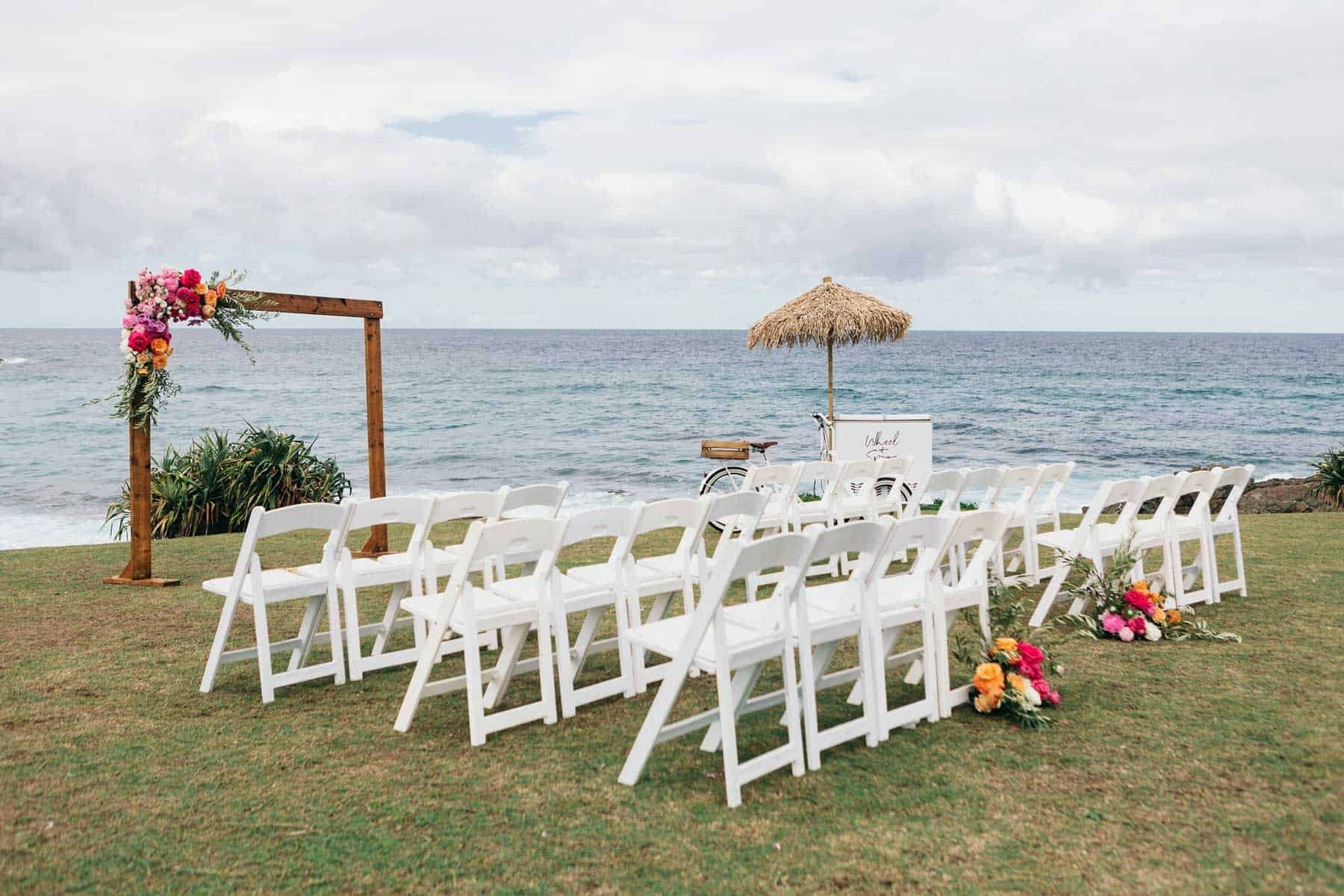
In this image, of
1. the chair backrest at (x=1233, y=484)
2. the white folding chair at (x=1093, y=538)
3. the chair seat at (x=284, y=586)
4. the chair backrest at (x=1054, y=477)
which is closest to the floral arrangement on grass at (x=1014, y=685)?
the white folding chair at (x=1093, y=538)

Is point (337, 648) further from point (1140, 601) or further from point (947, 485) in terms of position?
point (1140, 601)

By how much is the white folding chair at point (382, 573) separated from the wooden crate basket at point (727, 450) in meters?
4.09

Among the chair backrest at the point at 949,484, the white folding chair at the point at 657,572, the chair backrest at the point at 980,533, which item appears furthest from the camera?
the chair backrest at the point at 949,484

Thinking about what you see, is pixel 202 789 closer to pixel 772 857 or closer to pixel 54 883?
pixel 54 883

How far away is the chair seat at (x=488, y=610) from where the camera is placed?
353 cm

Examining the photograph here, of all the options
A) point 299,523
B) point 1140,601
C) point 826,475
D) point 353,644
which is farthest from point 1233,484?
point 299,523

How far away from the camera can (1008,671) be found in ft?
12.1

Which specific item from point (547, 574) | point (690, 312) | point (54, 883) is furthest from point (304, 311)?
point (690, 312)

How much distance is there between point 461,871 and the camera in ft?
8.30

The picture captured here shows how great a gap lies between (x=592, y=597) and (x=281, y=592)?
133 cm

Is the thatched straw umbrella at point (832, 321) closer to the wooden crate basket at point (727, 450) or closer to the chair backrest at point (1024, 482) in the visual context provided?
the wooden crate basket at point (727, 450)

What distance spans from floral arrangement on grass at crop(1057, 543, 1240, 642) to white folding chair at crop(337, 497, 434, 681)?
127 inches

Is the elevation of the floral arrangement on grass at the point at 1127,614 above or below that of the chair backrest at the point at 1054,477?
below

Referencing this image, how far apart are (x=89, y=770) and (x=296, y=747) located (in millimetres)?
644
